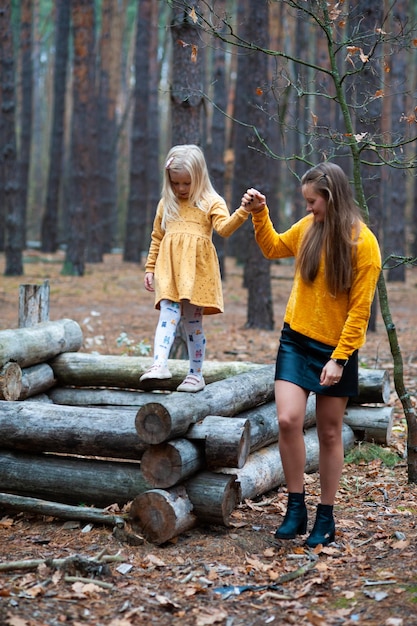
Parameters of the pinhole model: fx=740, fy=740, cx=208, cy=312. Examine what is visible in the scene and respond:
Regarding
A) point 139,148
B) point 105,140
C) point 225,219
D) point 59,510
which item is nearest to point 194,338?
point 225,219

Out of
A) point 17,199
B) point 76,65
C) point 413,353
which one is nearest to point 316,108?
point 76,65

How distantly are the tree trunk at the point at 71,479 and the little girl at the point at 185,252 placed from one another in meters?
0.69

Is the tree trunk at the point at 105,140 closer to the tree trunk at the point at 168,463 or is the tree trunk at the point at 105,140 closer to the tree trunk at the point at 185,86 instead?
the tree trunk at the point at 185,86

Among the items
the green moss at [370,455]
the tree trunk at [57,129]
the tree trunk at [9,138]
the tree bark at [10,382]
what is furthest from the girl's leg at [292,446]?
the tree trunk at [57,129]

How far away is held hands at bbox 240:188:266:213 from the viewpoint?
4.57m

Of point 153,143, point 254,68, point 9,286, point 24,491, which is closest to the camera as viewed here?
point 24,491

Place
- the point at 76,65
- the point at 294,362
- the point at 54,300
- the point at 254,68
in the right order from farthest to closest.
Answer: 1. the point at 76,65
2. the point at 54,300
3. the point at 254,68
4. the point at 294,362

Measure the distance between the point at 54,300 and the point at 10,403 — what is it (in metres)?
9.48

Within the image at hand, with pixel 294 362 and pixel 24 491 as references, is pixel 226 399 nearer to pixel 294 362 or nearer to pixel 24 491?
pixel 294 362

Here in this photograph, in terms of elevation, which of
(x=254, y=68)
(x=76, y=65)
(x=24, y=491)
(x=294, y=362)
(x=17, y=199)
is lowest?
(x=24, y=491)

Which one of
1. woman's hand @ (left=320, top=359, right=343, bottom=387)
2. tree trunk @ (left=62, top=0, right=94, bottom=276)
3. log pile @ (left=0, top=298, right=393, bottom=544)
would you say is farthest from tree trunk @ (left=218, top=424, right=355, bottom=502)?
tree trunk @ (left=62, top=0, right=94, bottom=276)

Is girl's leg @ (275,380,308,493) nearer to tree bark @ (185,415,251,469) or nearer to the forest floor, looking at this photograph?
tree bark @ (185,415,251,469)

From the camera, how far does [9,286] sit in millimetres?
16203

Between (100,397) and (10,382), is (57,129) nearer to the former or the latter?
(100,397)
